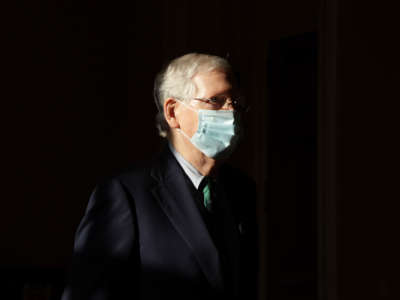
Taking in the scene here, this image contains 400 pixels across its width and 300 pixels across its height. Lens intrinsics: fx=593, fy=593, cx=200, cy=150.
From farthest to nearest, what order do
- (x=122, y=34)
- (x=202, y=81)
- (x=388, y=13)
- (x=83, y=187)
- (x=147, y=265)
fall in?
(x=122, y=34)
(x=83, y=187)
(x=388, y=13)
(x=202, y=81)
(x=147, y=265)

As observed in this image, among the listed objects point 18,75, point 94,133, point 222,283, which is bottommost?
point 222,283

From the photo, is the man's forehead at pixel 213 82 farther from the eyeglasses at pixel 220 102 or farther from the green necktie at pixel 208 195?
the green necktie at pixel 208 195

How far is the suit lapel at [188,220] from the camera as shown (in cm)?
171

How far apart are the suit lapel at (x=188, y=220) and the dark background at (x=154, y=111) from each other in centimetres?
166

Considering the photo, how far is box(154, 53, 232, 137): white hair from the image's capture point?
1.81 metres

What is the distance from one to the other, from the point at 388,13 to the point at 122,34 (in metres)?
2.00

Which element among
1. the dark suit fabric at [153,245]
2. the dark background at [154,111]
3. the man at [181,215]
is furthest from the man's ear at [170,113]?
the dark background at [154,111]

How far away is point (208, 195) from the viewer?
6.02 feet

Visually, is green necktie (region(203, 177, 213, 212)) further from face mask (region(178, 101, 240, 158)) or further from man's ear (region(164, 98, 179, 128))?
man's ear (region(164, 98, 179, 128))

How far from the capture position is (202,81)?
1803mm

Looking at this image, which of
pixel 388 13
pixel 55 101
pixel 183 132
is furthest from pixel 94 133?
pixel 183 132

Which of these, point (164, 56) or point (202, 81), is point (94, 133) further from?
point (202, 81)

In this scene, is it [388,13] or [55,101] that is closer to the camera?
[388,13]

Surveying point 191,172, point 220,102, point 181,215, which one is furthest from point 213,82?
point 181,215
